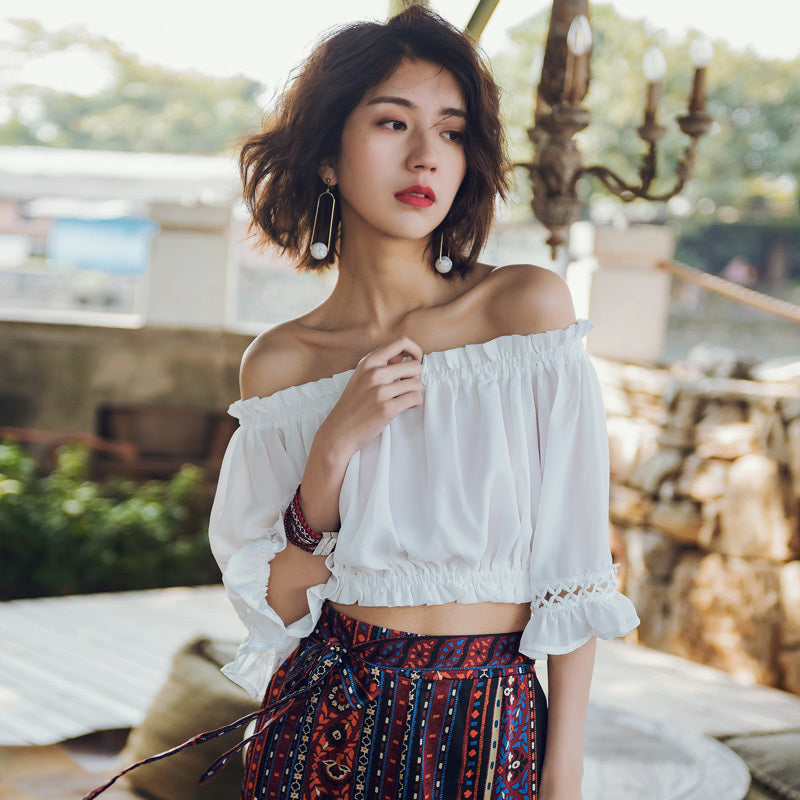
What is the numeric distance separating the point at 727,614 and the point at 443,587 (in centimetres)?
382

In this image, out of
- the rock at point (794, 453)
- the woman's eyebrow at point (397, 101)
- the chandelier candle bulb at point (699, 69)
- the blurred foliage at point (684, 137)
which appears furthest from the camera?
the blurred foliage at point (684, 137)

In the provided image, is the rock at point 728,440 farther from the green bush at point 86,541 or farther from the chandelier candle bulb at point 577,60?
the chandelier candle bulb at point 577,60

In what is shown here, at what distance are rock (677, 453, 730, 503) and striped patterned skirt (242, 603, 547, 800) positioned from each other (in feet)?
12.1

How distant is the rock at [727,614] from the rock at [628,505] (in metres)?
0.31

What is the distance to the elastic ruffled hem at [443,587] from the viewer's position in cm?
126

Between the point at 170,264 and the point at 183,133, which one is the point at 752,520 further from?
the point at 183,133

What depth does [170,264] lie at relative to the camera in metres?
6.07

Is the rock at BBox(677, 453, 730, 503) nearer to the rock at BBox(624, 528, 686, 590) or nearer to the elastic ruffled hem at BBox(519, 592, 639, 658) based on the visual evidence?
the rock at BBox(624, 528, 686, 590)

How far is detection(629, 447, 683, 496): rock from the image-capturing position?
493cm

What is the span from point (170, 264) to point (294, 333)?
4826 mm

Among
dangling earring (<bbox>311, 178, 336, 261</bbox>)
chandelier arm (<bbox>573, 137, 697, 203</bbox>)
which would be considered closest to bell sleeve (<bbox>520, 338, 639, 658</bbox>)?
dangling earring (<bbox>311, 178, 336, 261</bbox>)

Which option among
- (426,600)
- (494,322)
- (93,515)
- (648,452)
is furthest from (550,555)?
(93,515)

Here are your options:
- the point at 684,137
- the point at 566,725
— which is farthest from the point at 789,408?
the point at 684,137

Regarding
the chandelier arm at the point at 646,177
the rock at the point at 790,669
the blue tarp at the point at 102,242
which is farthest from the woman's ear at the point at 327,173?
the blue tarp at the point at 102,242
